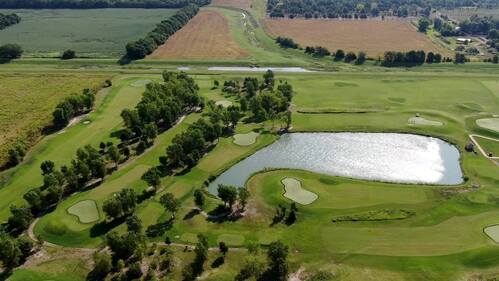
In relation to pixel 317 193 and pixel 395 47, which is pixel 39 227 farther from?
pixel 395 47

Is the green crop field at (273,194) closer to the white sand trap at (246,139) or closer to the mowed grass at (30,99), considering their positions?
the white sand trap at (246,139)

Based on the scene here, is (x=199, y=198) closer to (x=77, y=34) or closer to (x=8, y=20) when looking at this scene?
(x=77, y=34)

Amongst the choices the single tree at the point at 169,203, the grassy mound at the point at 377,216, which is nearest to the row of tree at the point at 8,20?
the single tree at the point at 169,203

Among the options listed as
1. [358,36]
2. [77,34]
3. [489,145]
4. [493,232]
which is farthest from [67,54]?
[493,232]

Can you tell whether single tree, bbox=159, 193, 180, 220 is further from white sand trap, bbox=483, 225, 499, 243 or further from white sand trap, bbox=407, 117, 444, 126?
white sand trap, bbox=407, 117, 444, 126

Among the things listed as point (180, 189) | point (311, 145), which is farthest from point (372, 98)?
point (180, 189)

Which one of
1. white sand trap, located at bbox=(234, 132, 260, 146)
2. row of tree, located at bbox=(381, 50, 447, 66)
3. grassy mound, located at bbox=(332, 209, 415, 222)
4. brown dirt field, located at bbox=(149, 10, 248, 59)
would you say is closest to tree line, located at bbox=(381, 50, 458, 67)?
row of tree, located at bbox=(381, 50, 447, 66)
